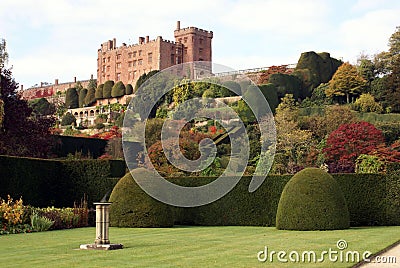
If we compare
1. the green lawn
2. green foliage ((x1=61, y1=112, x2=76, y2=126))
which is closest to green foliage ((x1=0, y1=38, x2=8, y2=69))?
the green lawn

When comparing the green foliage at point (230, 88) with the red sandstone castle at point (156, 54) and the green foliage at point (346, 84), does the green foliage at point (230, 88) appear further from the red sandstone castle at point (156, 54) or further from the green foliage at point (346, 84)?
the red sandstone castle at point (156, 54)

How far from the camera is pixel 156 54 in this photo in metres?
70.4

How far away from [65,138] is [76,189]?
1049 centimetres

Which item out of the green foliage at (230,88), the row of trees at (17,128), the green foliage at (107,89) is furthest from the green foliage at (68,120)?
the row of trees at (17,128)

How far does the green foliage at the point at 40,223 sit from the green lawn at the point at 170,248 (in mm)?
1107

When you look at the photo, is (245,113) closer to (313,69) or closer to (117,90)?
(313,69)

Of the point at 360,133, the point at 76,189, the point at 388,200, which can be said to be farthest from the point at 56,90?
the point at 388,200

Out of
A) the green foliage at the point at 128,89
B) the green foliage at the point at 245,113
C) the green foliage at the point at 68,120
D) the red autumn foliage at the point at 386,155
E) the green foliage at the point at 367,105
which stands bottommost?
the red autumn foliage at the point at 386,155

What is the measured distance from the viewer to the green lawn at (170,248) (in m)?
7.54

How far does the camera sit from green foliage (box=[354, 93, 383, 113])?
40.8 meters

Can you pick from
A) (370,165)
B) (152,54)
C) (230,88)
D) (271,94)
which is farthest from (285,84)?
(152,54)

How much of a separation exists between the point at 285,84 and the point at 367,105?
7471mm

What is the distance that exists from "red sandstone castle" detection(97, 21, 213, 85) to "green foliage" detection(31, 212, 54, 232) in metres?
56.7

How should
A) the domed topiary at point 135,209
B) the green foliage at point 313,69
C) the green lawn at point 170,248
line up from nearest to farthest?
the green lawn at point 170,248
the domed topiary at point 135,209
the green foliage at point 313,69
